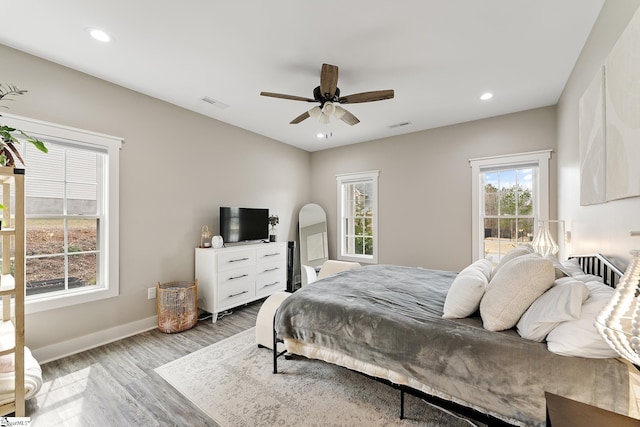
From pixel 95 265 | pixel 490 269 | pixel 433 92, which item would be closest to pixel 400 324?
pixel 490 269

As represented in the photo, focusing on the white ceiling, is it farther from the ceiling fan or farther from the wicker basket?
the wicker basket

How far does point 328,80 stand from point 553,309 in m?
2.16

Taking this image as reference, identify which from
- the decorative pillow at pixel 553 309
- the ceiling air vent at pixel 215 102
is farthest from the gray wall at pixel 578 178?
the ceiling air vent at pixel 215 102

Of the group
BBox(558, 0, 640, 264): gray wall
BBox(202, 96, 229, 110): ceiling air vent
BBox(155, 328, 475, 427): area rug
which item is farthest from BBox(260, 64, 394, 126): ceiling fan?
BBox(155, 328, 475, 427): area rug

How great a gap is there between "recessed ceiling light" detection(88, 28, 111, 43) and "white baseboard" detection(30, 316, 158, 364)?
275 cm

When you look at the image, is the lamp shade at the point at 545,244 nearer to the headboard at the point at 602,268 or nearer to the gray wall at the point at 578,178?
the gray wall at the point at 578,178

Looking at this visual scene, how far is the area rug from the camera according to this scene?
71.2 inches

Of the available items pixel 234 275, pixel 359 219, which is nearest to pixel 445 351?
pixel 234 275

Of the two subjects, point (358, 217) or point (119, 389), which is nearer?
point (119, 389)

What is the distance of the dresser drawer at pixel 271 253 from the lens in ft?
13.4

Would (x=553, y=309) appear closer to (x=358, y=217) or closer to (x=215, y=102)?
(x=215, y=102)

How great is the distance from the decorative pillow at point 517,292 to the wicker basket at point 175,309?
301cm

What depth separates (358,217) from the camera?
5.21 metres

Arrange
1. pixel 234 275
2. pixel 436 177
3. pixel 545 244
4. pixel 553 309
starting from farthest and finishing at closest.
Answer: pixel 436 177 < pixel 234 275 < pixel 545 244 < pixel 553 309
